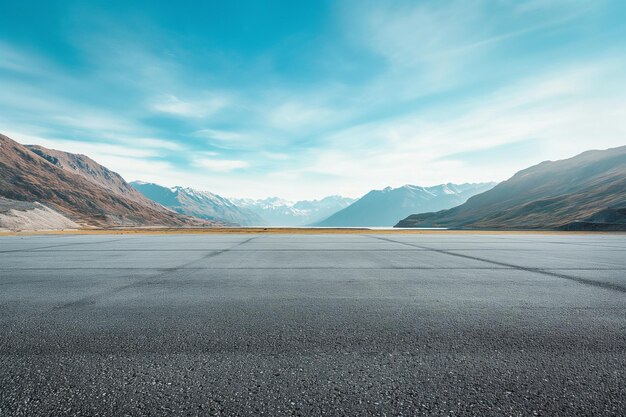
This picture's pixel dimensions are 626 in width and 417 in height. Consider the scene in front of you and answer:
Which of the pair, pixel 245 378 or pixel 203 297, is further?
pixel 203 297

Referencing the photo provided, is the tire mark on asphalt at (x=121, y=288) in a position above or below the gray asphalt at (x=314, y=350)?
above

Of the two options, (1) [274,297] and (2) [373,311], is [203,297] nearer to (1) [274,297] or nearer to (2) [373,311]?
(1) [274,297]

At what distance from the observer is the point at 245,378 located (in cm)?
354

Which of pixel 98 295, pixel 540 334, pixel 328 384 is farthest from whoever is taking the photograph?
pixel 98 295

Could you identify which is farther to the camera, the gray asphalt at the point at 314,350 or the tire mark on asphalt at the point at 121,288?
the tire mark on asphalt at the point at 121,288

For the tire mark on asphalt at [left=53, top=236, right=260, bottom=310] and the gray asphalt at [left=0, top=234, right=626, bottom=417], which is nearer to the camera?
the gray asphalt at [left=0, top=234, right=626, bottom=417]

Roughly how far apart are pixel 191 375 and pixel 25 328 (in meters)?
3.66

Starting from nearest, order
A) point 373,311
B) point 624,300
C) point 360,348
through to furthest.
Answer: point 360,348, point 373,311, point 624,300

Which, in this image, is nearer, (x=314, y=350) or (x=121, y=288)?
(x=314, y=350)

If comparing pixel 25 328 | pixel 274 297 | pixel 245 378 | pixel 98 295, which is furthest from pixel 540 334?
pixel 98 295

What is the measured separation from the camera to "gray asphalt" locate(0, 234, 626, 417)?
309 cm

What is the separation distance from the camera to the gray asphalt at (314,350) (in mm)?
3092

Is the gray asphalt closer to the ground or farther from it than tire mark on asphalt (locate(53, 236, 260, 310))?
closer to the ground

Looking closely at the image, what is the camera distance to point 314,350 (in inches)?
169
